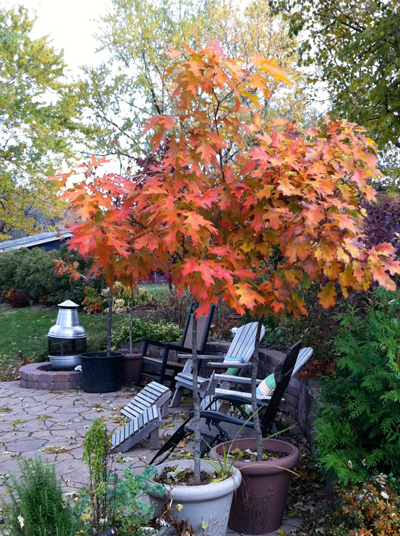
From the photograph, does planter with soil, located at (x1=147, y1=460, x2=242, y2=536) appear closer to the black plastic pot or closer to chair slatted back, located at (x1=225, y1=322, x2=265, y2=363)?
chair slatted back, located at (x1=225, y1=322, x2=265, y2=363)

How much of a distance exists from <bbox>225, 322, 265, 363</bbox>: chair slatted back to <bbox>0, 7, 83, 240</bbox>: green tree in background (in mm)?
14515

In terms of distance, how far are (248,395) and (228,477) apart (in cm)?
133

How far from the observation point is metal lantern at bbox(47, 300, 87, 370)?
7074 millimetres

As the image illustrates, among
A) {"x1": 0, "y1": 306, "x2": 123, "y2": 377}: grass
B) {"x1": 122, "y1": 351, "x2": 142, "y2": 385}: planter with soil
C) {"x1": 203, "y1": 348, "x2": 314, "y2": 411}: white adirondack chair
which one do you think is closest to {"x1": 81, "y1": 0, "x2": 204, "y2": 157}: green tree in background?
{"x1": 0, "y1": 306, "x2": 123, "y2": 377}: grass

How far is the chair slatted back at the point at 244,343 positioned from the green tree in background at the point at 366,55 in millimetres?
3907

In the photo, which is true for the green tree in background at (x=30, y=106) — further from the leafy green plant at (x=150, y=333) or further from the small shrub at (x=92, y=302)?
the leafy green plant at (x=150, y=333)

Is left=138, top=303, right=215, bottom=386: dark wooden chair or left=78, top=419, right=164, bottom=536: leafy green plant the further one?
left=138, top=303, right=215, bottom=386: dark wooden chair

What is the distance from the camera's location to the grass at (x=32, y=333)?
28.0 ft

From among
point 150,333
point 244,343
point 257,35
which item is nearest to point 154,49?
point 257,35

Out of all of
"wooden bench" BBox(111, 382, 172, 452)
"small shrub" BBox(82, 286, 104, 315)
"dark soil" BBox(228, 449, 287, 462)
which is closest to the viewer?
"dark soil" BBox(228, 449, 287, 462)

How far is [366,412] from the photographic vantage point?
2.76 m

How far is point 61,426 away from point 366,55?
6.71 m

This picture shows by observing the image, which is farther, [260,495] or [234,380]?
[234,380]

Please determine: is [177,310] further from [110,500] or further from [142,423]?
[110,500]
